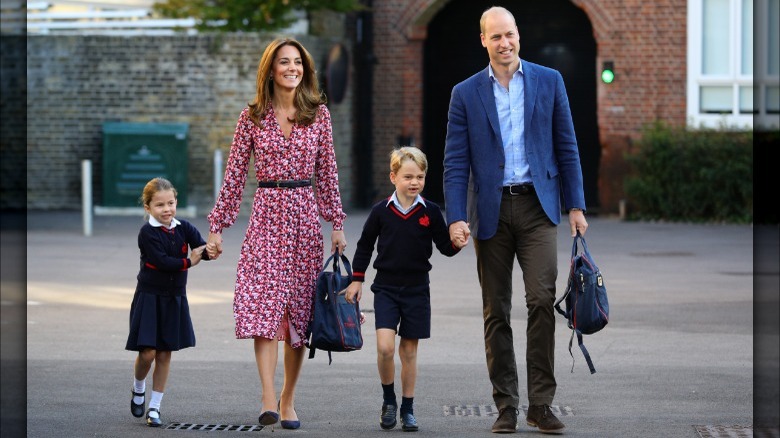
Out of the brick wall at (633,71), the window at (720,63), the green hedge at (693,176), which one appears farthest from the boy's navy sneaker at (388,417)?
the brick wall at (633,71)

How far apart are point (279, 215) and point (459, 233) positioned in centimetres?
93

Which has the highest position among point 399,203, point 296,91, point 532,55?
point 532,55

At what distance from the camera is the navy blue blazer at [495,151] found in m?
7.09

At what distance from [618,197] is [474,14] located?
154 inches

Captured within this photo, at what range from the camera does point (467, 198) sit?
23.9 feet

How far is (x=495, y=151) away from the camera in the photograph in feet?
23.4

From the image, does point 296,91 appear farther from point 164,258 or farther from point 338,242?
point 164,258

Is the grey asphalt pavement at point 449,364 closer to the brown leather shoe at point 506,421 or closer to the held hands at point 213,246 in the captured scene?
the brown leather shoe at point 506,421

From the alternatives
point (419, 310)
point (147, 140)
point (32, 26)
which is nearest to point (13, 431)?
point (419, 310)

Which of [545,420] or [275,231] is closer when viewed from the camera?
[545,420]

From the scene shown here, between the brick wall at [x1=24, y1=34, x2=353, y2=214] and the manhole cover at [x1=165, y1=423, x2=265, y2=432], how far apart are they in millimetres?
15608

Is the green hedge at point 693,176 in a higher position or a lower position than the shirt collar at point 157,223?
higher

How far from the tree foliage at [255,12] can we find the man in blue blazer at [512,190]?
15.7 metres

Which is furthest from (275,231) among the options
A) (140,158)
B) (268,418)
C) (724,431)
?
(140,158)
